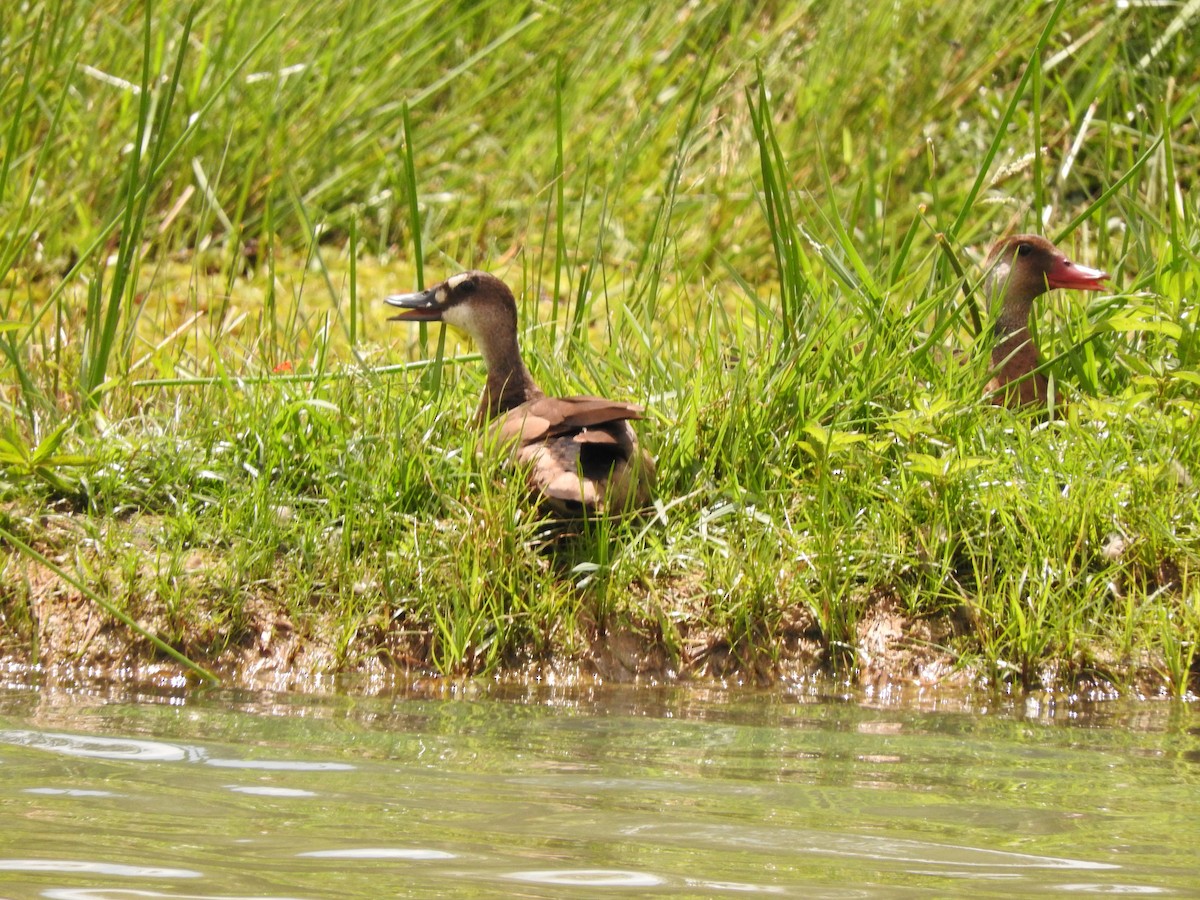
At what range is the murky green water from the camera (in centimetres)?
215

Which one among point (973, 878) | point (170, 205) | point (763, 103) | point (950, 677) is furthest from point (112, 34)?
point (973, 878)

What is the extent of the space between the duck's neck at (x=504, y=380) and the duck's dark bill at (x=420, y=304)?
294mm

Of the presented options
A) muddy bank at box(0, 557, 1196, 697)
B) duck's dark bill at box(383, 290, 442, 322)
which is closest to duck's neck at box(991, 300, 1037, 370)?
muddy bank at box(0, 557, 1196, 697)

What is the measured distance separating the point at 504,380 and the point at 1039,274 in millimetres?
1777

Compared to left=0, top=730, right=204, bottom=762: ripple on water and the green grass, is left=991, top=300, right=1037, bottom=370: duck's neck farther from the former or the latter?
left=0, top=730, right=204, bottom=762: ripple on water

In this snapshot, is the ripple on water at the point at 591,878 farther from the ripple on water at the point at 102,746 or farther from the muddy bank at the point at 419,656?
the muddy bank at the point at 419,656

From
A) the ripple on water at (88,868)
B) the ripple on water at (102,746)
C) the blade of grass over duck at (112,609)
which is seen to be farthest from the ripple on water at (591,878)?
the blade of grass over duck at (112,609)

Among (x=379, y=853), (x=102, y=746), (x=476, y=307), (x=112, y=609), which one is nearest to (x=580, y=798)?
(x=379, y=853)

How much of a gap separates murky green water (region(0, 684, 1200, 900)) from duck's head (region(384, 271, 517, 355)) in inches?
54.0

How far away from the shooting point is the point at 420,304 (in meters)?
4.98

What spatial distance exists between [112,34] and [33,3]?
124cm

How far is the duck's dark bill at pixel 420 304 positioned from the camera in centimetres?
494

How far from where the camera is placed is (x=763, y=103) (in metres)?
4.45

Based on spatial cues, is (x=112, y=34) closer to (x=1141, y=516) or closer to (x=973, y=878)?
(x=1141, y=516)
